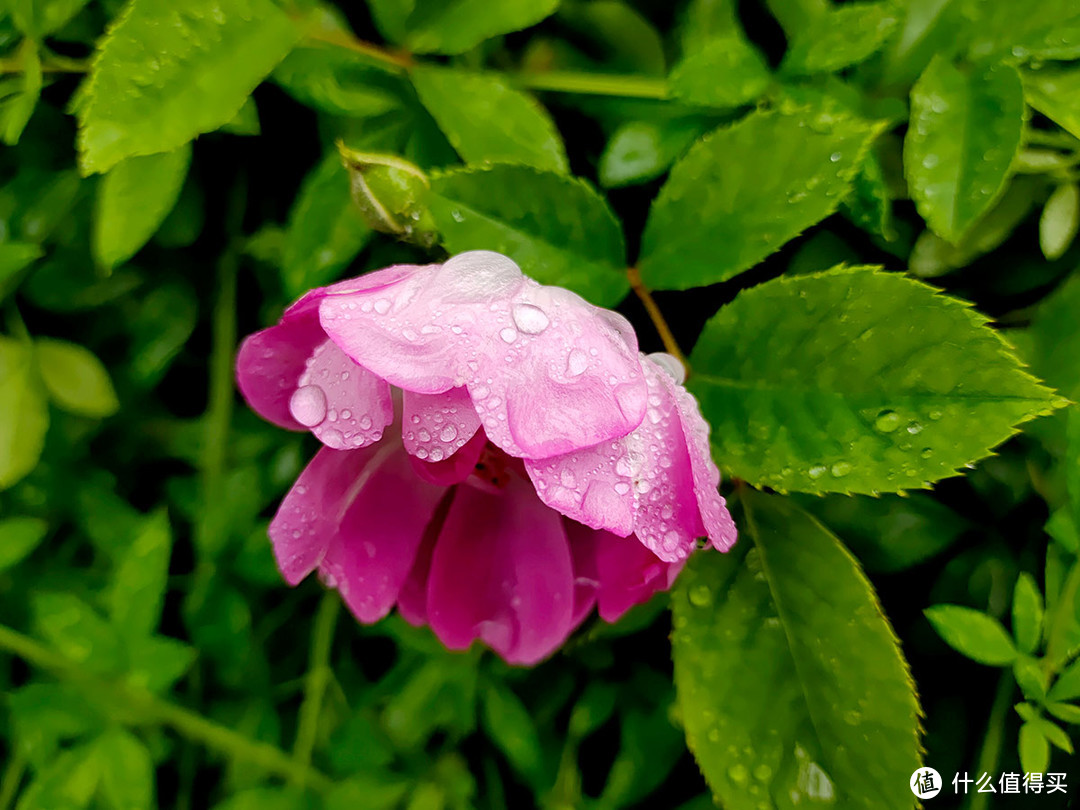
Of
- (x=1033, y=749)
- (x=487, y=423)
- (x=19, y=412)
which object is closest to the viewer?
(x=487, y=423)

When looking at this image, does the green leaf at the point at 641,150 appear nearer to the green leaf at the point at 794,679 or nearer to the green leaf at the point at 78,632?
the green leaf at the point at 794,679

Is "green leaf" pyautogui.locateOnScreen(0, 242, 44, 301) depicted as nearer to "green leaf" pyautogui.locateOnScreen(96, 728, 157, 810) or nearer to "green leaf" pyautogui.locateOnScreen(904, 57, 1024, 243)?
"green leaf" pyautogui.locateOnScreen(96, 728, 157, 810)

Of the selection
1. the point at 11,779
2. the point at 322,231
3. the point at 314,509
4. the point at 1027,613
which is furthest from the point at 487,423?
the point at 11,779

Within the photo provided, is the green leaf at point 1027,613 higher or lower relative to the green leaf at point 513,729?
higher

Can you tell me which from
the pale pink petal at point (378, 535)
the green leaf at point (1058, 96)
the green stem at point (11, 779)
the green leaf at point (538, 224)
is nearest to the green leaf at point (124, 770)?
the green stem at point (11, 779)

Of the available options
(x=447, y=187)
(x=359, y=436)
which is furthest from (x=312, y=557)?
(x=447, y=187)

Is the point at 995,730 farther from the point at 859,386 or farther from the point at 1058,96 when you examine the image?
the point at 1058,96

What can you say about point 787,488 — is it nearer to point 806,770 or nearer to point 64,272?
point 806,770

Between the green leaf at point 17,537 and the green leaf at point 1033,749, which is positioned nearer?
the green leaf at point 1033,749
